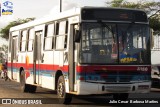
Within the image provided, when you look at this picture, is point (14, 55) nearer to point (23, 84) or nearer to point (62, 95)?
point (23, 84)

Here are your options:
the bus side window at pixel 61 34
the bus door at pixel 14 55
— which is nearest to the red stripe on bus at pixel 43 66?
the bus door at pixel 14 55

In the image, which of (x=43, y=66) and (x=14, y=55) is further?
(x=14, y=55)

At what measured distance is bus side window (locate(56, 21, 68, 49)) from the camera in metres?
13.8

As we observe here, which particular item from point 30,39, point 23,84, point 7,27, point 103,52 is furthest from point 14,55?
point 7,27

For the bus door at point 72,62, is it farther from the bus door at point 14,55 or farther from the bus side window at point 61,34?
the bus door at point 14,55

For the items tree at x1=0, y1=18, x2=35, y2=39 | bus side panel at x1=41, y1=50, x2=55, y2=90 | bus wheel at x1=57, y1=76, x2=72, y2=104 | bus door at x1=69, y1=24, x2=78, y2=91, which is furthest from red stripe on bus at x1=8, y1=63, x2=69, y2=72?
tree at x1=0, y1=18, x2=35, y2=39

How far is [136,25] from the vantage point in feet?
43.3

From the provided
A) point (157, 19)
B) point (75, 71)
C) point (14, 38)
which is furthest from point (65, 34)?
point (157, 19)

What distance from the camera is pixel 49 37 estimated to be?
608 inches

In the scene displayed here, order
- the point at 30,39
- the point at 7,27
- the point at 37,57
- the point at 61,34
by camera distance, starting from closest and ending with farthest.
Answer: the point at 61,34 → the point at 37,57 → the point at 30,39 → the point at 7,27

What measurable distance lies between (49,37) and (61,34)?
53.0 inches

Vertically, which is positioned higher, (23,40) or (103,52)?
(23,40)

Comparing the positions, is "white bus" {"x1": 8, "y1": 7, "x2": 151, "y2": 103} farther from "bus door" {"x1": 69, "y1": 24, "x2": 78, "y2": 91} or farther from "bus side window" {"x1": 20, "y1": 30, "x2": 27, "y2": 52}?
"bus side window" {"x1": 20, "y1": 30, "x2": 27, "y2": 52}

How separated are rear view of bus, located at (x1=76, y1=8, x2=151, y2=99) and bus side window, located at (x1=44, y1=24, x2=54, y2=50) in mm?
2679
